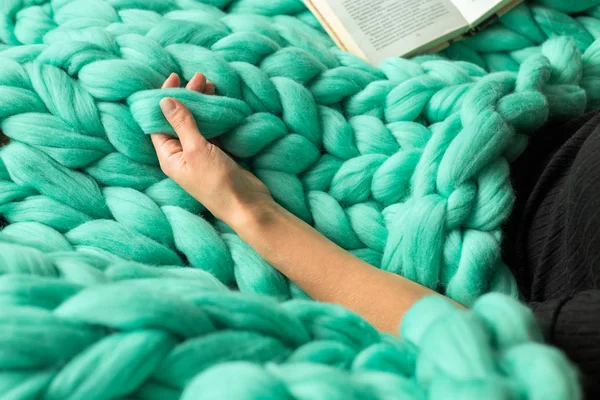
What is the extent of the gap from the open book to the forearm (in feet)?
1.29

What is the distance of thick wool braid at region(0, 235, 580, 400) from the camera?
40 centimetres

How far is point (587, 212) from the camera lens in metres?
0.62

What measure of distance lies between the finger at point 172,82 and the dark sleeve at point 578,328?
540mm

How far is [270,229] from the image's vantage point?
0.75m

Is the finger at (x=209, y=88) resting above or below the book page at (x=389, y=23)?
above

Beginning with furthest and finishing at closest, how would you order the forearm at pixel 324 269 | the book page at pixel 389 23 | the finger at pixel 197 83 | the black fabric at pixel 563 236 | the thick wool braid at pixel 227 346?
the book page at pixel 389 23 → the finger at pixel 197 83 → the forearm at pixel 324 269 → the black fabric at pixel 563 236 → the thick wool braid at pixel 227 346

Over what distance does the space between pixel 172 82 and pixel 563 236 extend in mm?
536

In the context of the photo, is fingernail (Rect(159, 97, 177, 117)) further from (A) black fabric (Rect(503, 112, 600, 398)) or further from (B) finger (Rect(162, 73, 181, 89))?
(A) black fabric (Rect(503, 112, 600, 398))

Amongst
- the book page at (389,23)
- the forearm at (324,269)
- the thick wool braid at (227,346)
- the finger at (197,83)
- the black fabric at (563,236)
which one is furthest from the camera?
the book page at (389,23)

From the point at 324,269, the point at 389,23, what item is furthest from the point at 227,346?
the point at 389,23

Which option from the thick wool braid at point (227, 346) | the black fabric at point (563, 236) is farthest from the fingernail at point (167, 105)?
the black fabric at point (563, 236)

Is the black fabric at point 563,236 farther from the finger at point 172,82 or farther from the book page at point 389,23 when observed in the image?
the finger at point 172,82

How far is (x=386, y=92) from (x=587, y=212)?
1.19 ft

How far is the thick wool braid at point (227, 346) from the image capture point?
397mm
